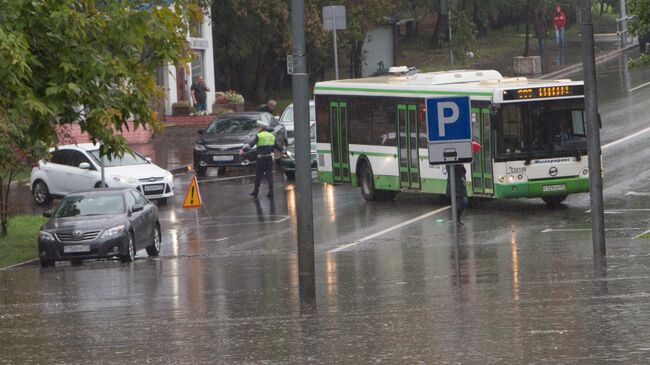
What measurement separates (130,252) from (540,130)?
891 centimetres

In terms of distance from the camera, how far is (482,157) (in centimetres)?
3006

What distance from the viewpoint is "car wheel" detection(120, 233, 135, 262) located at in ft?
85.5

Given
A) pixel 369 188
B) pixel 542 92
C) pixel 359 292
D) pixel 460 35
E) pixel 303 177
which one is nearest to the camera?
pixel 303 177

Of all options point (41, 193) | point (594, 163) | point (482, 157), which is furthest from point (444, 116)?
point (41, 193)

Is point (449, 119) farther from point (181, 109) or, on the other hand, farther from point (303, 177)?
point (181, 109)

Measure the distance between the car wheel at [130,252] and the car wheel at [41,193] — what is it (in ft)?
34.7

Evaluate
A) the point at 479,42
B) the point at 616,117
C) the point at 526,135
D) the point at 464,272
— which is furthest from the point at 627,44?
the point at 464,272

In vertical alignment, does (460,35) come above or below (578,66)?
above

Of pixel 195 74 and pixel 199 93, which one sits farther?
pixel 195 74

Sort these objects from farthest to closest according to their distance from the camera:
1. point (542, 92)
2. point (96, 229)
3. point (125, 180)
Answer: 1. point (125, 180)
2. point (542, 92)
3. point (96, 229)

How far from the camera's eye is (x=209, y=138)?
4106 centimetres

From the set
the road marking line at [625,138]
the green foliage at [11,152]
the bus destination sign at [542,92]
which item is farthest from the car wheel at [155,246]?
the road marking line at [625,138]

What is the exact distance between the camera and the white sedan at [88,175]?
34.6 m

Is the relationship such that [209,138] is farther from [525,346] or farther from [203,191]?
[525,346]
